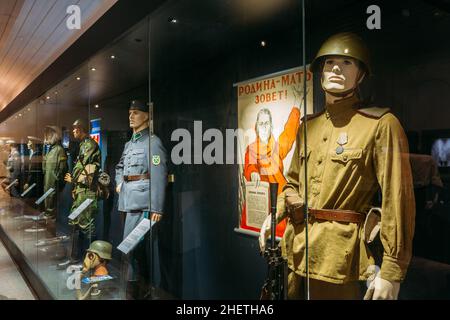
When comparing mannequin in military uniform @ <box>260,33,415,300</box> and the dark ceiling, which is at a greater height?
the dark ceiling

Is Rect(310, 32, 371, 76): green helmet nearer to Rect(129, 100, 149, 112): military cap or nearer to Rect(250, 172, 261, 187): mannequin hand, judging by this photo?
Rect(250, 172, 261, 187): mannequin hand

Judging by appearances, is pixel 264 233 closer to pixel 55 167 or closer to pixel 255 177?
pixel 255 177

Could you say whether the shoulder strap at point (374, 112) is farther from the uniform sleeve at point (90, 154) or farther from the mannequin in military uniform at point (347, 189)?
the uniform sleeve at point (90, 154)

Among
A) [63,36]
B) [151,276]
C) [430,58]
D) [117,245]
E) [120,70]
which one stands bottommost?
[151,276]

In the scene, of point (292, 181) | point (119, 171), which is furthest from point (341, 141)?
point (119, 171)

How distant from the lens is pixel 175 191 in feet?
7.88

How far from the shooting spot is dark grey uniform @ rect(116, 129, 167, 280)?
8.08 ft

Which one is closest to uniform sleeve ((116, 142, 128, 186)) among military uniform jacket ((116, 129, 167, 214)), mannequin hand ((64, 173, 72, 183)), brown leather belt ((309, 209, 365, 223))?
military uniform jacket ((116, 129, 167, 214))

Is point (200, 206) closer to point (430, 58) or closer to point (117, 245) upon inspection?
point (117, 245)

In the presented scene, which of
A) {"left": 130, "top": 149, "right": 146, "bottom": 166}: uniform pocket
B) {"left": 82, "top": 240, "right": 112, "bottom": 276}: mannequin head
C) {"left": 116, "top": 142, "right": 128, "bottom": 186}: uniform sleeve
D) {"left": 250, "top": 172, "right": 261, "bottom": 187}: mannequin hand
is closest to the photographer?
{"left": 250, "top": 172, "right": 261, "bottom": 187}: mannequin hand

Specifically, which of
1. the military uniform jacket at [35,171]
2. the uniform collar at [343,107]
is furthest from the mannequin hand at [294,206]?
the military uniform jacket at [35,171]

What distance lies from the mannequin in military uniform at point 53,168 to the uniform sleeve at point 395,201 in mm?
3000

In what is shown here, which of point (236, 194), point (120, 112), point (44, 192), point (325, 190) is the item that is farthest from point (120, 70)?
point (44, 192)
